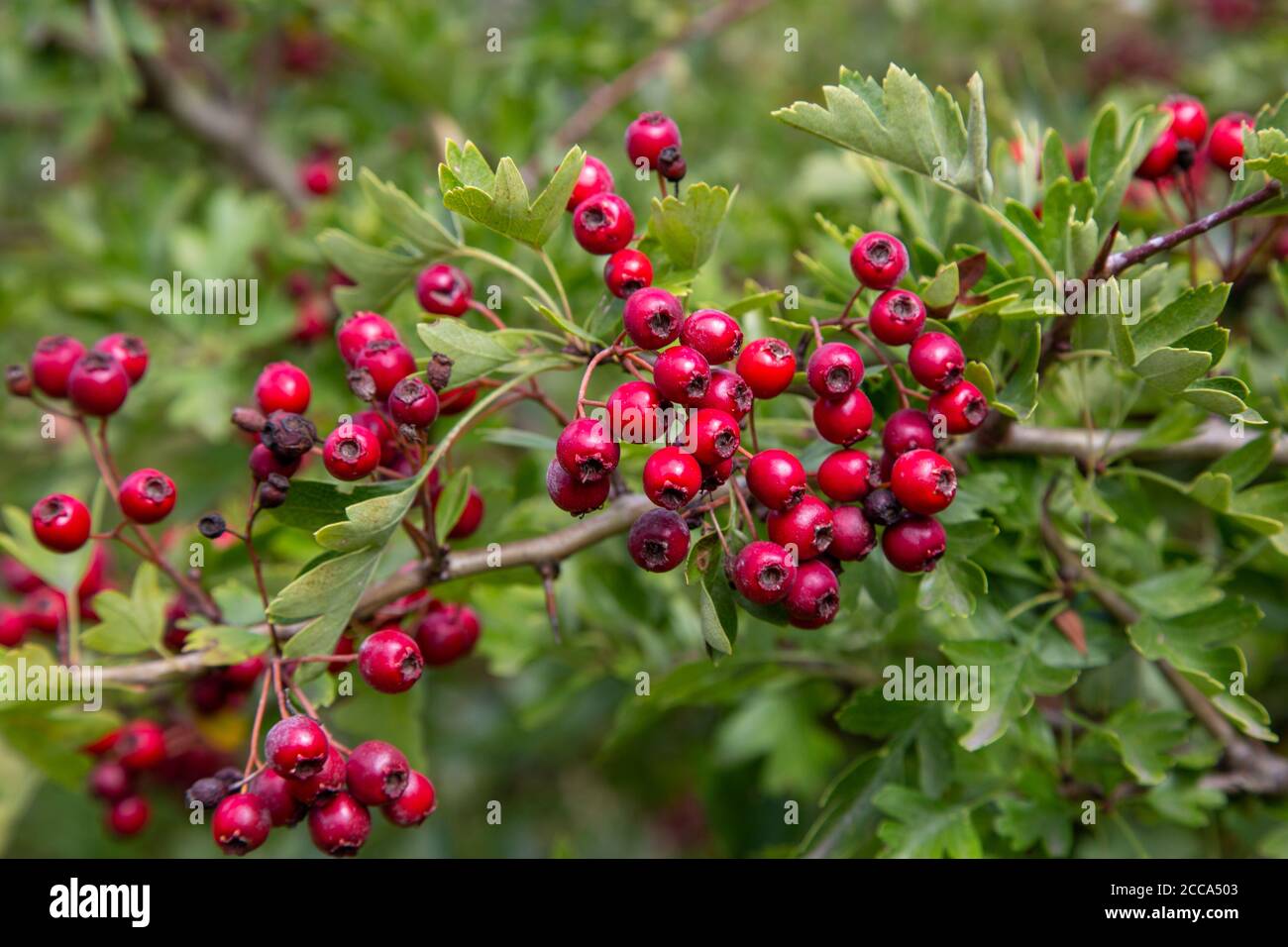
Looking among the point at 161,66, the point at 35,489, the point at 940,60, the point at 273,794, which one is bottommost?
the point at 273,794

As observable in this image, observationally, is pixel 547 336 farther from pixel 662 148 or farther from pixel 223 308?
pixel 223 308

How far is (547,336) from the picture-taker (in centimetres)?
163

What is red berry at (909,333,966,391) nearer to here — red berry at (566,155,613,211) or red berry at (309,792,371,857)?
red berry at (566,155,613,211)

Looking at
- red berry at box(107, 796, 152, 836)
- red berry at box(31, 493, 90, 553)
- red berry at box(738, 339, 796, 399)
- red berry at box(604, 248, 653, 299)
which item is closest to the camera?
red berry at box(738, 339, 796, 399)

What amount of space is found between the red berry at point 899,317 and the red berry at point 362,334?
2.27 ft

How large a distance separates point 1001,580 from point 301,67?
349cm

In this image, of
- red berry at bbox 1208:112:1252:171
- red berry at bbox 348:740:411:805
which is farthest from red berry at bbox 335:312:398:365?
red berry at bbox 1208:112:1252:171

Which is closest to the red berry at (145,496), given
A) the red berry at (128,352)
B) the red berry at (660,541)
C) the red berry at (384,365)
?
the red berry at (128,352)

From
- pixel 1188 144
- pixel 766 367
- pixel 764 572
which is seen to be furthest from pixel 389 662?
pixel 1188 144

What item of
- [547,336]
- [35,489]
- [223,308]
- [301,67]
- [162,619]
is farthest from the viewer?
[301,67]

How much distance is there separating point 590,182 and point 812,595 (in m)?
0.73

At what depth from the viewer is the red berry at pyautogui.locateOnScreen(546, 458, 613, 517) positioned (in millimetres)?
1430

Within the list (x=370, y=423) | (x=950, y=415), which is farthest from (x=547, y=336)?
(x=950, y=415)

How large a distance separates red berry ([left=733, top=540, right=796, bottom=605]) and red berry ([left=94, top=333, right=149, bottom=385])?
4.04 feet
